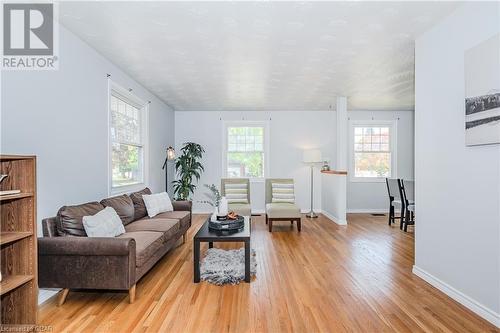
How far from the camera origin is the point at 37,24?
98.6 inches

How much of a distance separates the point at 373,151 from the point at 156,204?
5.31 m

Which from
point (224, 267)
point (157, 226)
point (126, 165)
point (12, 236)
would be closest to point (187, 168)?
point (126, 165)

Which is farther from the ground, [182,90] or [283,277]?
[182,90]

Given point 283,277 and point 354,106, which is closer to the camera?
point 283,277

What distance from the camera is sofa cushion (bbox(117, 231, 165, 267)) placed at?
101 inches

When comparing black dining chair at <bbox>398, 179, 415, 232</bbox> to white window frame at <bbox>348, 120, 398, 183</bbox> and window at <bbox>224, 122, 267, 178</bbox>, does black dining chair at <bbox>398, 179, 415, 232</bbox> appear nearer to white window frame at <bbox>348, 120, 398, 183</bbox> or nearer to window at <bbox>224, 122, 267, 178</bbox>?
white window frame at <bbox>348, 120, 398, 183</bbox>

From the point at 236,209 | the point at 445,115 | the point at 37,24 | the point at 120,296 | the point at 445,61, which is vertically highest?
the point at 37,24

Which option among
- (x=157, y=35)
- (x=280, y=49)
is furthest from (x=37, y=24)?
(x=280, y=49)

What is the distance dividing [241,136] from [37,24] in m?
4.81

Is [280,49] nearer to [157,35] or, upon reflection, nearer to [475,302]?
[157,35]

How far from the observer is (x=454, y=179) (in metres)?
2.53

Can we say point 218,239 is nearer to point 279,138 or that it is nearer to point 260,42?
point 260,42

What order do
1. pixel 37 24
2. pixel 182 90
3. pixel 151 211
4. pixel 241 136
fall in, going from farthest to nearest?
pixel 241 136, pixel 182 90, pixel 151 211, pixel 37 24

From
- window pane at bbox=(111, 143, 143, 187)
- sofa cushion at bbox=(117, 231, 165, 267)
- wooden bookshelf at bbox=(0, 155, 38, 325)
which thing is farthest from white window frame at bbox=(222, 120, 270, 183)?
wooden bookshelf at bbox=(0, 155, 38, 325)
